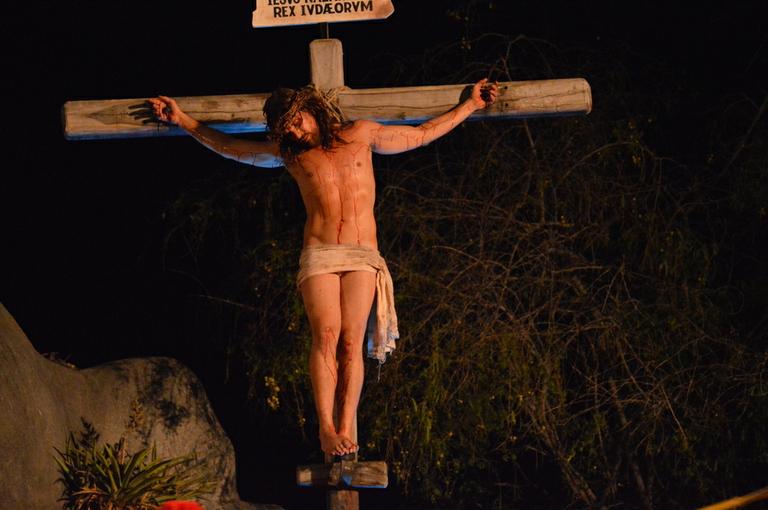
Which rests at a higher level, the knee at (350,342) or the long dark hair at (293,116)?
the long dark hair at (293,116)

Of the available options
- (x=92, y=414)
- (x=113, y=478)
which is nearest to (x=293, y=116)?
(x=113, y=478)

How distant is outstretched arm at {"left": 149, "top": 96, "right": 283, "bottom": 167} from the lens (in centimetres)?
571

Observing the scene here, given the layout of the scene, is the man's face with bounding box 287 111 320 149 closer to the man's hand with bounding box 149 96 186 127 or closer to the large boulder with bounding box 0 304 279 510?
the man's hand with bounding box 149 96 186 127

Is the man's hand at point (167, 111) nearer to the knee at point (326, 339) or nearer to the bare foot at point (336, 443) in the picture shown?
the knee at point (326, 339)

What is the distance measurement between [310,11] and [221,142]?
0.61m

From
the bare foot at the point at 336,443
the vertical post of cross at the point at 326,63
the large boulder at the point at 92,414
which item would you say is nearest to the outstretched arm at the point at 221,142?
the vertical post of cross at the point at 326,63

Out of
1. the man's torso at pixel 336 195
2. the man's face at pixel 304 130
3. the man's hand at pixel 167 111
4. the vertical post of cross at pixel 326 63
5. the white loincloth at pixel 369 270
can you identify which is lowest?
the white loincloth at pixel 369 270

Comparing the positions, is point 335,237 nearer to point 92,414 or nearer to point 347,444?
point 347,444

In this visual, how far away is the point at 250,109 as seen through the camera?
5.94 m

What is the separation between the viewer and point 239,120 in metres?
5.93

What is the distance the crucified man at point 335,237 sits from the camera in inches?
214

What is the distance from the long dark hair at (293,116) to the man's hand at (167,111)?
40 centimetres

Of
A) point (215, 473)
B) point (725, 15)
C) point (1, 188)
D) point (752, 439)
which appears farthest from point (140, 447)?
point (725, 15)

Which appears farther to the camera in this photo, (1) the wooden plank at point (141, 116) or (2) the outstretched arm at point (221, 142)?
(1) the wooden plank at point (141, 116)
